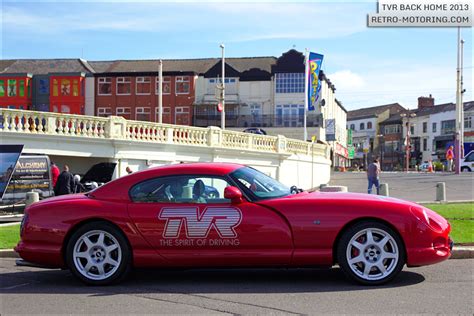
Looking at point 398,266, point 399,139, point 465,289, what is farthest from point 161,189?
point 399,139

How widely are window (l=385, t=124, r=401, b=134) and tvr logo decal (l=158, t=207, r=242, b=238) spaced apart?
89.9 m

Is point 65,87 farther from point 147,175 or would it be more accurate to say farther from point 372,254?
point 372,254

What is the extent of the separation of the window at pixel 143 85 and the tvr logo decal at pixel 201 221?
186 feet

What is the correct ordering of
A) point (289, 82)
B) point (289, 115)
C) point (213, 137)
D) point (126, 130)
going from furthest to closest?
point (289, 115)
point (289, 82)
point (213, 137)
point (126, 130)

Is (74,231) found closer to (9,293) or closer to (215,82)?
(9,293)

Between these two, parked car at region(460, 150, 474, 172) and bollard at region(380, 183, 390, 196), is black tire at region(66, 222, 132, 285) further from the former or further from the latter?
parked car at region(460, 150, 474, 172)

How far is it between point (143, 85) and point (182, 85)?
413cm

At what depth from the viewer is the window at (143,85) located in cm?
6209

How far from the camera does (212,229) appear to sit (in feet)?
21.1

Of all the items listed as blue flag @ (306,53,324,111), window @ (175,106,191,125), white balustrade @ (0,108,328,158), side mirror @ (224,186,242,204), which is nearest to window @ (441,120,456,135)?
window @ (175,106,191,125)

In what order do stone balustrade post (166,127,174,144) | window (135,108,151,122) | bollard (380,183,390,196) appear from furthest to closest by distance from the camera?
1. window (135,108,151,122)
2. stone balustrade post (166,127,174,144)
3. bollard (380,183,390,196)

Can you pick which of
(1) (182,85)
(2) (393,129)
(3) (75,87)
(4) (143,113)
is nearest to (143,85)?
(4) (143,113)

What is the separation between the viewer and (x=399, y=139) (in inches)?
3627

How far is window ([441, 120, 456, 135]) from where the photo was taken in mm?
79188
